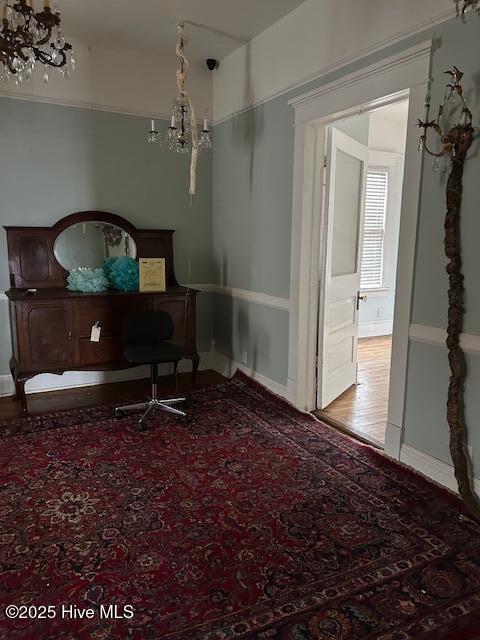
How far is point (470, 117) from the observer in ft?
7.24

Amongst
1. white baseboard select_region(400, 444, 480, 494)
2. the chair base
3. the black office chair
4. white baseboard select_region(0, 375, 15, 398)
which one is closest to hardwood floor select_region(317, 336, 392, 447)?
white baseboard select_region(400, 444, 480, 494)

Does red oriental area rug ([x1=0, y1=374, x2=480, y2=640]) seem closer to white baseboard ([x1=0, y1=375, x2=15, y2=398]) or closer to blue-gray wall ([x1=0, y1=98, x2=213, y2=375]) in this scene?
white baseboard ([x1=0, y1=375, x2=15, y2=398])

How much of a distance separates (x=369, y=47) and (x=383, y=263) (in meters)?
4.03

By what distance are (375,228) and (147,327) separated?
13.0ft

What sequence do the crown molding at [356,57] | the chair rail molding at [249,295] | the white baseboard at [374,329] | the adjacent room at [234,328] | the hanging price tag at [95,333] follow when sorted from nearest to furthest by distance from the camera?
the adjacent room at [234,328]
the crown molding at [356,57]
the hanging price tag at [95,333]
the chair rail molding at [249,295]
the white baseboard at [374,329]

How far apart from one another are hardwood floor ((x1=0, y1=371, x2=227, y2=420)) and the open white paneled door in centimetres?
116

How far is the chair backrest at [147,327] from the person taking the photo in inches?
141

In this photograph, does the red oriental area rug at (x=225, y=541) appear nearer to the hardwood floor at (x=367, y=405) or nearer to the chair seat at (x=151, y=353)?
the hardwood floor at (x=367, y=405)

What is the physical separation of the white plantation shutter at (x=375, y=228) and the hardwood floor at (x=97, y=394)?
9.74ft

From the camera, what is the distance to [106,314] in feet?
12.5

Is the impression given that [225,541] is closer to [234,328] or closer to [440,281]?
[440,281]

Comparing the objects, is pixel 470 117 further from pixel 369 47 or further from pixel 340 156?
pixel 340 156

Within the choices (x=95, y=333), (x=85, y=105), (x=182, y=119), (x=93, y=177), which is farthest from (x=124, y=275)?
(x=85, y=105)

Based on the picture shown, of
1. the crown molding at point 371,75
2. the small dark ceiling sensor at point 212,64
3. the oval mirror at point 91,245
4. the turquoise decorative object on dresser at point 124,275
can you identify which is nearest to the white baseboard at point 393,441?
the crown molding at point 371,75
